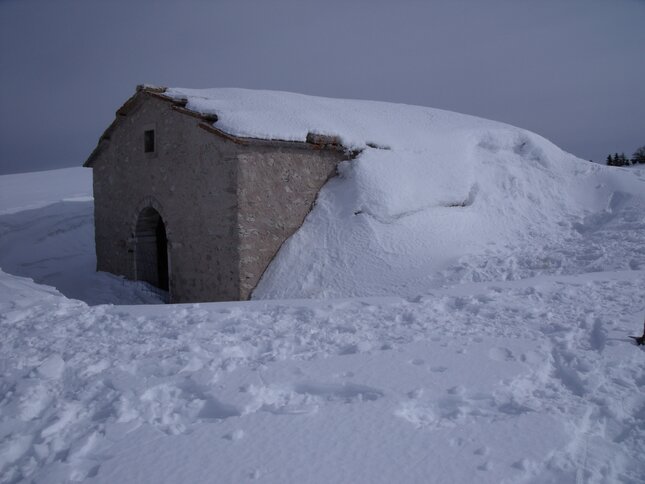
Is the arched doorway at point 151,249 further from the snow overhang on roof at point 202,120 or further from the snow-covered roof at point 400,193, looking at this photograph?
the snow-covered roof at point 400,193

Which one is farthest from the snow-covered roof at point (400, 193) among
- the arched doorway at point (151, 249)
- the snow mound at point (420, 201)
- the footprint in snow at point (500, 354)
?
the footprint in snow at point (500, 354)

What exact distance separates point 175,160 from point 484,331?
6.91 m

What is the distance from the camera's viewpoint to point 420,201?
9.14m

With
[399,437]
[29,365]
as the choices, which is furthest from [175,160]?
[399,437]

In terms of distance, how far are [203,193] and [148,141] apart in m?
2.36

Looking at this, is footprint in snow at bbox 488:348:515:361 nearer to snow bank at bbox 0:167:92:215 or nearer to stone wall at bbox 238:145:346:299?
stone wall at bbox 238:145:346:299

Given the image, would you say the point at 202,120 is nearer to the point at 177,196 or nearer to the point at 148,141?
the point at 177,196

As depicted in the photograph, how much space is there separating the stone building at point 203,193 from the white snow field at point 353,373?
405 millimetres

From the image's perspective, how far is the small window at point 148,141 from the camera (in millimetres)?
9729

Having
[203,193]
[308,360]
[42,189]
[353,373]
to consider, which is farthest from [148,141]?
[42,189]

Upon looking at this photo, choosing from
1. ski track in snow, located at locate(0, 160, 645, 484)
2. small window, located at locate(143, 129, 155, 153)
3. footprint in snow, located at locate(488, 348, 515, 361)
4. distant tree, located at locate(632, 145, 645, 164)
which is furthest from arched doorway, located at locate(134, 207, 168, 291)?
distant tree, located at locate(632, 145, 645, 164)

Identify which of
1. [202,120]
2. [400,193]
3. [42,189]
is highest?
[202,120]

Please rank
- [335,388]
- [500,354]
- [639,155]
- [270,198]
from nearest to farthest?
[335,388] → [500,354] → [270,198] → [639,155]

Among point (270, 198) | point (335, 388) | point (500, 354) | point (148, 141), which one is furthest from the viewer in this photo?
point (148, 141)
